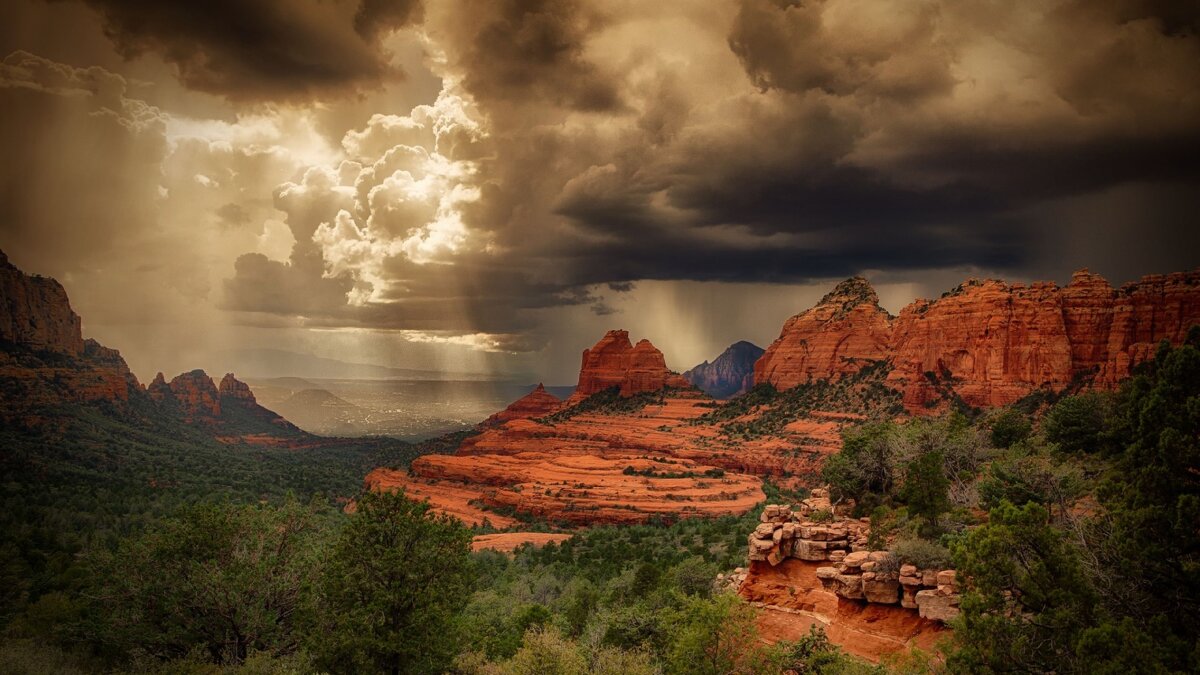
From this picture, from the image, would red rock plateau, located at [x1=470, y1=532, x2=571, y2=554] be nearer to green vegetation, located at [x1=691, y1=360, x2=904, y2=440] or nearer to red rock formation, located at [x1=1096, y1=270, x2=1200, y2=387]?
green vegetation, located at [x1=691, y1=360, x2=904, y2=440]

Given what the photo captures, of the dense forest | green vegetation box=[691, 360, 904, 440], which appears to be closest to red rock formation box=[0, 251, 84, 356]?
the dense forest

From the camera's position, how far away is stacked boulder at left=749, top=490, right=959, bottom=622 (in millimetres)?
18844

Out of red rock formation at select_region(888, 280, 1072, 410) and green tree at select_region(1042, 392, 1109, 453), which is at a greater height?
red rock formation at select_region(888, 280, 1072, 410)

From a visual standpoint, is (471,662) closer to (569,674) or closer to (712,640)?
(569,674)

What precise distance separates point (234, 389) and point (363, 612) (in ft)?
703

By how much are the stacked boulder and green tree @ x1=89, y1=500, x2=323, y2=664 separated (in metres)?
19.8

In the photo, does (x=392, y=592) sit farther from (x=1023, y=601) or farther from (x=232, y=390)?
(x=232, y=390)

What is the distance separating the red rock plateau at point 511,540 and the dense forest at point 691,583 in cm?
2108

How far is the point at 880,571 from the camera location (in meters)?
20.7

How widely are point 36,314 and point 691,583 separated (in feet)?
452

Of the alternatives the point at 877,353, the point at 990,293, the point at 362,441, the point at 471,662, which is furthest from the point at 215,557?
the point at 362,441

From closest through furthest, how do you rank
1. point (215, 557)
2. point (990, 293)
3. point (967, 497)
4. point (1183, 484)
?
1. point (1183, 484)
2. point (215, 557)
3. point (967, 497)
4. point (990, 293)

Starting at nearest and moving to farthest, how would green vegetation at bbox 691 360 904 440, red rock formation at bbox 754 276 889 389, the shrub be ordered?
the shrub → green vegetation at bbox 691 360 904 440 → red rock formation at bbox 754 276 889 389

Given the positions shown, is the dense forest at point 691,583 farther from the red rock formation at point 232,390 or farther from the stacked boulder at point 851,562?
the red rock formation at point 232,390
